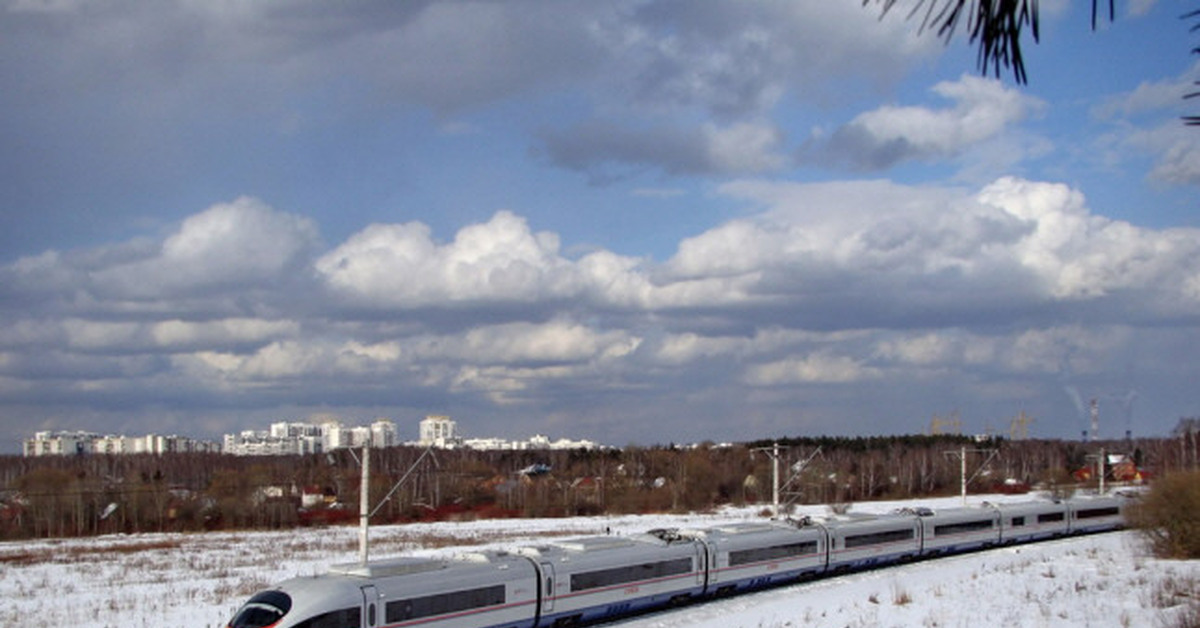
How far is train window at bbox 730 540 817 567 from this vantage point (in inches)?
1716

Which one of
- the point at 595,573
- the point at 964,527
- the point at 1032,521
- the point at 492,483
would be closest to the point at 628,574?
the point at 595,573

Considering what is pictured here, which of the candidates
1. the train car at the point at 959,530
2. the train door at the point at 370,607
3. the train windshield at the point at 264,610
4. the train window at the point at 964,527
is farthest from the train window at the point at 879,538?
the train windshield at the point at 264,610

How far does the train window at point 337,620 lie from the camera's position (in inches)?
1076

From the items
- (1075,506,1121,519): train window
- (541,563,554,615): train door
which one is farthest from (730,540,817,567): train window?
(1075,506,1121,519): train window

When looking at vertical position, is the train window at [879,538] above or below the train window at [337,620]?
below

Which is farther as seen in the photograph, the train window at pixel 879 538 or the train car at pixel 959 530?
the train car at pixel 959 530

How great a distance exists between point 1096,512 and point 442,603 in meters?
57.8

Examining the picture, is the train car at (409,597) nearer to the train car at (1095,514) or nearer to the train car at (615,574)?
the train car at (615,574)

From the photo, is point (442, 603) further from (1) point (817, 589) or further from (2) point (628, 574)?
(1) point (817, 589)

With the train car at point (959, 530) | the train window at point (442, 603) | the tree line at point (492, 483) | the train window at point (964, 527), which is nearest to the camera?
the train window at point (442, 603)

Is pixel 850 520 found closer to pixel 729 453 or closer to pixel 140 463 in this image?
pixel 729 453

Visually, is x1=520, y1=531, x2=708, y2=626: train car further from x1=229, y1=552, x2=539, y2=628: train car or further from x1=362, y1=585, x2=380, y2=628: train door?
x1=362, y1=585, x2=380, y2=628: train door

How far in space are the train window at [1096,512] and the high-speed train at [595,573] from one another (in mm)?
13691

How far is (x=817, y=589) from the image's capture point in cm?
4481
